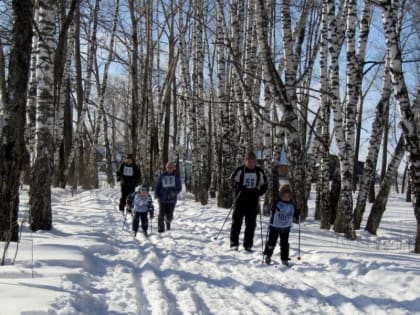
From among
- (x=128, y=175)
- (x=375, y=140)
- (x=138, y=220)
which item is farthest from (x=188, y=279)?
(x=375, y=140)

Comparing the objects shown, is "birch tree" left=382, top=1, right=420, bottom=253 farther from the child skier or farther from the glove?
the child skier

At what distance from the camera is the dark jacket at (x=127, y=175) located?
1309 cm

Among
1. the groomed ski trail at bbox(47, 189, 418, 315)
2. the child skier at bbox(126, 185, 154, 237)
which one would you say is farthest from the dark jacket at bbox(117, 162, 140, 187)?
the groomed ski trail at bbox(47, 189, 418, 315)

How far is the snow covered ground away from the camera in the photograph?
4680mm

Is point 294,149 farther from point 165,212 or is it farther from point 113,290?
point 113,290

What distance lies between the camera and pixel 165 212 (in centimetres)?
1077

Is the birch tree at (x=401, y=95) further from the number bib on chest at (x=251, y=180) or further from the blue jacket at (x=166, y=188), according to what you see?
the blue jacket at (x=166, y=188)

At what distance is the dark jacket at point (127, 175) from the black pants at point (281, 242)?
6.59m

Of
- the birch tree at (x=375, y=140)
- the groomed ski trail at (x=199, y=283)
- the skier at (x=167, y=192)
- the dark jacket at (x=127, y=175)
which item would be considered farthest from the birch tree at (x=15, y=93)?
the birch tree at (x=375, y=140)

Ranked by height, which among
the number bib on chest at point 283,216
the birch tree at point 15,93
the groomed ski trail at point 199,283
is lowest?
the groomed ski trail at point 199,283

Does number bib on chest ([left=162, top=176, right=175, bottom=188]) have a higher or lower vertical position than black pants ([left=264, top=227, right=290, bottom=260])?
higher

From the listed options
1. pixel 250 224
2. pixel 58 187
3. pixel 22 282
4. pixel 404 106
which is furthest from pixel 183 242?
pixel 58 187

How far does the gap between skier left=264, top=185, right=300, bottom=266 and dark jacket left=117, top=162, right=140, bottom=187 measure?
258 inches

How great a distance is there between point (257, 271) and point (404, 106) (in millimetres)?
4873
